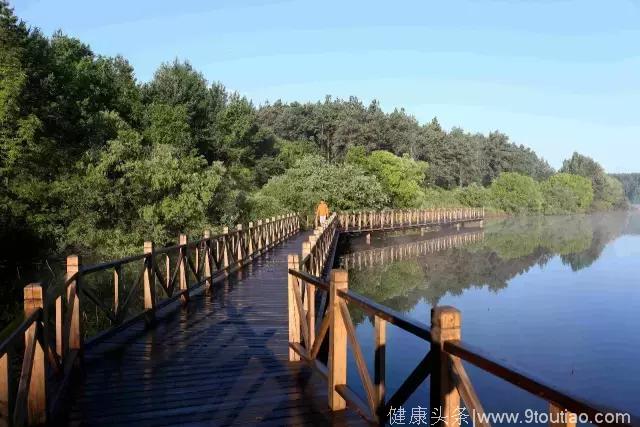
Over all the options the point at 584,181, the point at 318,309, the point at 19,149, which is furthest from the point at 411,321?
the point at 584,181

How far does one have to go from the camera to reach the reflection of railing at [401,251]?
2781 centimetres

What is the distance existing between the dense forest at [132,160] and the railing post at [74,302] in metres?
14.2

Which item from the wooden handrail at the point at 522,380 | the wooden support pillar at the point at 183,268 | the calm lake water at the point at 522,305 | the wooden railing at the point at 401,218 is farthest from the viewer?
the wooden railing at the point at 401,218

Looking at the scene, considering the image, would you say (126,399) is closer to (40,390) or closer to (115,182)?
(40,390)

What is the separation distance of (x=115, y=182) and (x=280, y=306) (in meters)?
13.5

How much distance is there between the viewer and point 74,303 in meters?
5.21

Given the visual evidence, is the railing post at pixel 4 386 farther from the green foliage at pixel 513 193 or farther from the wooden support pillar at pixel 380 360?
the green foliage at pixel 513 193

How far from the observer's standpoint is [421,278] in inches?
952

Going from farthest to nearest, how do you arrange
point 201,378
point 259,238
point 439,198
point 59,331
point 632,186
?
point 632,186
point 439,198
point 259,238
point 201,378
point 59,331

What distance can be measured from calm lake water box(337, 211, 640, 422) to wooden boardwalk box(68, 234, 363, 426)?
2023 millimetres

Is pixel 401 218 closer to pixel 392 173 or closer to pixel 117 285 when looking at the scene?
pixel 392 173

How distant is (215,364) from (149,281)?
2265 millimetres

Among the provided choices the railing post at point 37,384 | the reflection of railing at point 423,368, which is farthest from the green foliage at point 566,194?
the railing post at point 37,384

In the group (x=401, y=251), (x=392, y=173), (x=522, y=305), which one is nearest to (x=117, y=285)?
(x=522, y=305)
